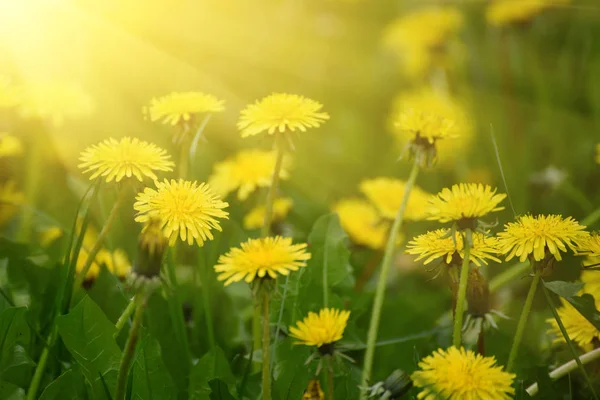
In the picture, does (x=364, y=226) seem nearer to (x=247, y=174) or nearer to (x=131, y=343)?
(x=247, y=174)

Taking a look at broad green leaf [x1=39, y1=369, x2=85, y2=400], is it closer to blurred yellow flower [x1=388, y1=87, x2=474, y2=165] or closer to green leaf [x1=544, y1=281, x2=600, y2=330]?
green leaf [x1=544, y1=281, x2=600, y2=330]

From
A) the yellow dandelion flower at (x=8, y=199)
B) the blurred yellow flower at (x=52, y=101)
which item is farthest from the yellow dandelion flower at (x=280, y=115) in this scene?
the yellow dandelion flower at (x=8, y=199)

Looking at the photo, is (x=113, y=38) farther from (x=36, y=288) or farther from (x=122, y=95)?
(x=36, y=288)

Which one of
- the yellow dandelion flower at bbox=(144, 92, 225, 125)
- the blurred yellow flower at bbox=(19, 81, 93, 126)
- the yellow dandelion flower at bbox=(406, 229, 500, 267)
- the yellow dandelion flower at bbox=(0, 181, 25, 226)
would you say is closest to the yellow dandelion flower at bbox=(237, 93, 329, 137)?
the yellow dandelion flower at bbox=(144, 92, 225, 125)

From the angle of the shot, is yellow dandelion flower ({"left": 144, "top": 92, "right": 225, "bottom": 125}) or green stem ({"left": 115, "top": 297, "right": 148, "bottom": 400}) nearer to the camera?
green stem ({"left": 115, "top": 297, "right": 148, "bottom": 400})

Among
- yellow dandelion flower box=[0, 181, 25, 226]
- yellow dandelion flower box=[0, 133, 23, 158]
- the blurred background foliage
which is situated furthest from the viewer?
yellow dandelion flower box=[0, 181, 25, 226]

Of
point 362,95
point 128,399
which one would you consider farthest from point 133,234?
point 362,95
